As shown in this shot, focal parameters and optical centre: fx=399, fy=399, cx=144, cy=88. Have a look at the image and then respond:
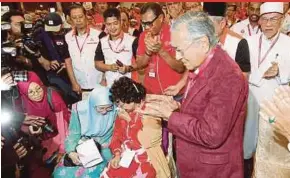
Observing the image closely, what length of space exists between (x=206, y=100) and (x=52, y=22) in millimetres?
1452

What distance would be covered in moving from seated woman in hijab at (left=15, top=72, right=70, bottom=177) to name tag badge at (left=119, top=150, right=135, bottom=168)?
0.41 meters

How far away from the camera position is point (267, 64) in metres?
1.83

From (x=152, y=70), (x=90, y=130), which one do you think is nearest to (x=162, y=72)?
(x=152, y=70)

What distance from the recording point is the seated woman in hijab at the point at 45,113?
175 cm

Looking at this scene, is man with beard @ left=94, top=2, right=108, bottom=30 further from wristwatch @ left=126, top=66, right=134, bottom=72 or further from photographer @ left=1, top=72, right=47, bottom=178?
photographer @ left=1, top=72, right=47, bottom=178

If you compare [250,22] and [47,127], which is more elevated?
[250,22]

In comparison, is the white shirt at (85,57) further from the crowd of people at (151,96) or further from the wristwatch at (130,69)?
the wristwatch at (130,69)

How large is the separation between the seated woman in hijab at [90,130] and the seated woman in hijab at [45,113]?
12cm

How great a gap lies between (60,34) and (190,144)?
136 cm

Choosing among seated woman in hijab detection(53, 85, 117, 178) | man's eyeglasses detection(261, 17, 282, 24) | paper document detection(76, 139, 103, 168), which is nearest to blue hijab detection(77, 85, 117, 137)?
seated woman in hijab detection(53, 85, 117, 178)

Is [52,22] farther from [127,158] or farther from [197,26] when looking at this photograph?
[197,26]

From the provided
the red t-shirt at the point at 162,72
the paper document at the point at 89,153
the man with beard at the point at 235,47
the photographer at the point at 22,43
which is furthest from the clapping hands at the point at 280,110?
the photographer at the point at 22,43

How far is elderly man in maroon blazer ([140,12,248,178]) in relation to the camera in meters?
1.01

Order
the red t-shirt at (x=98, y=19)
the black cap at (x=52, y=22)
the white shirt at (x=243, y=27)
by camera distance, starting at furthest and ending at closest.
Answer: the red t-shirt at (x=98, y=19) → the white shirt at (x=243, y=27) → the black cap at (x=52, y=22)
